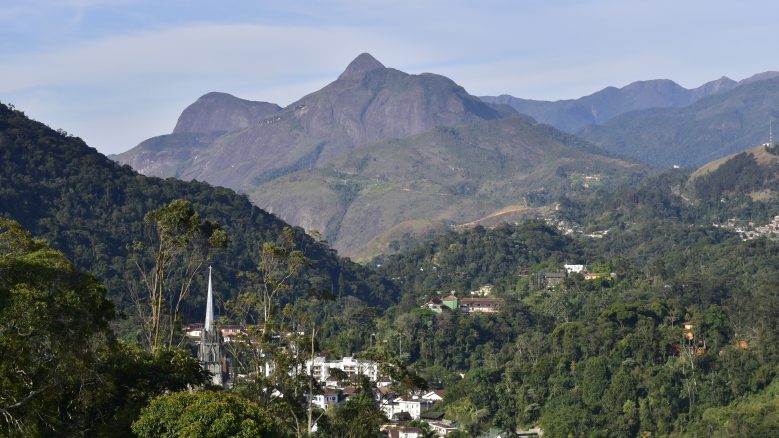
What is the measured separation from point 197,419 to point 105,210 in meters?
72.1

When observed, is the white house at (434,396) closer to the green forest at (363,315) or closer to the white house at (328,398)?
the green forest at (363,315)

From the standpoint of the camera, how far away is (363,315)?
88.8m

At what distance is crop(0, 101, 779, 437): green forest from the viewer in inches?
1018

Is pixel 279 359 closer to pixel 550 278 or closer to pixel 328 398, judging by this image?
pixel 328 398

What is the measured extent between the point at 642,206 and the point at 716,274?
55.6m

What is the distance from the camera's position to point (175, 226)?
32094 mm

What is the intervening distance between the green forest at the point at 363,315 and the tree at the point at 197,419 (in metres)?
0.04

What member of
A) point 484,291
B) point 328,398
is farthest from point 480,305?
point 328,398

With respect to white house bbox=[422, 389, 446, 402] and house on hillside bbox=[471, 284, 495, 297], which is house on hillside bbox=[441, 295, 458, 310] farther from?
white house bbox=[422, 389, 446, 402]

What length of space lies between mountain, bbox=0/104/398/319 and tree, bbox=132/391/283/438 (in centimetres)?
4903

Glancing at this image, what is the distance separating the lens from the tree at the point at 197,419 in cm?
2581

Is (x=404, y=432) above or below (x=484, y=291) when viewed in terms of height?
below

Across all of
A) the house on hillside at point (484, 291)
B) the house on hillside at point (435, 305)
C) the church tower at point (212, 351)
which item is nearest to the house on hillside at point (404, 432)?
the church tower at point (212, 351)

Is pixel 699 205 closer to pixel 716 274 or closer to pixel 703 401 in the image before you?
pixel 716 274
